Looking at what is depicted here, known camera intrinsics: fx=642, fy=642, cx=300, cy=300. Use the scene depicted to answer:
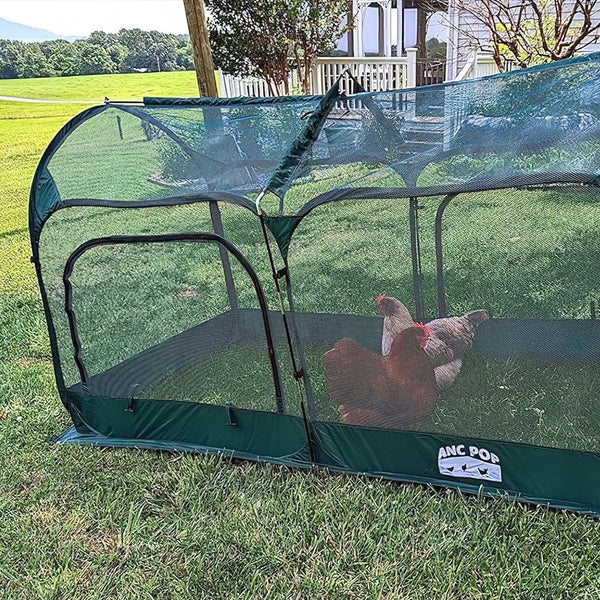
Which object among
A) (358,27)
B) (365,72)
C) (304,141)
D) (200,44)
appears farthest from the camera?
(358,27)

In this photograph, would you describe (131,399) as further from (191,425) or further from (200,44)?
(200,44)

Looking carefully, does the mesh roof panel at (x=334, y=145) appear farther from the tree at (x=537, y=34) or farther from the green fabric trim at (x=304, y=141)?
the tree at (x=537, y=34)

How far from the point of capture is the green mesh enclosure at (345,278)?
2197 mm

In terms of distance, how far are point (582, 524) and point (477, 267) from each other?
0.95m

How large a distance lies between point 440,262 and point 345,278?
0.46m

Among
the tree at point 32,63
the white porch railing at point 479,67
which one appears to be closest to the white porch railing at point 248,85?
the white porch railing at point 479,67

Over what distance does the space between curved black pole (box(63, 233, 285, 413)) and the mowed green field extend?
41cm

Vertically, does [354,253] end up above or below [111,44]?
below

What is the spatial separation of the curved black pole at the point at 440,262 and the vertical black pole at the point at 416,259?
0.25 ft

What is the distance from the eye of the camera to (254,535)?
2.26 m

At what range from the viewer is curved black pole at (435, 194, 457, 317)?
2.40 m

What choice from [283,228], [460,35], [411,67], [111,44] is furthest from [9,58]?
[283,228]

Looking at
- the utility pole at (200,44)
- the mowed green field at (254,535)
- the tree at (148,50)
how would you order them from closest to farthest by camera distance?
the mowed green field at (254,535) < the utility pole at (200,44) < the tree at (148,50)

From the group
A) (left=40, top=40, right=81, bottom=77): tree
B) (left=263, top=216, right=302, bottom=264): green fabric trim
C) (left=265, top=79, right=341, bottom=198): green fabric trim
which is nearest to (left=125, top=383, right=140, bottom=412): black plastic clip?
(left=263, top=216, right=302, bottom=264): green fabric trim
